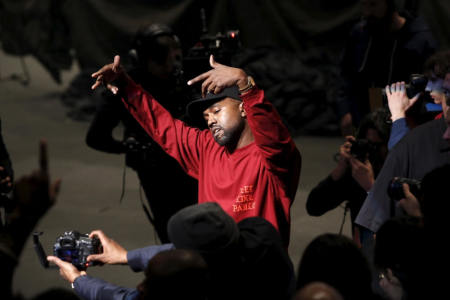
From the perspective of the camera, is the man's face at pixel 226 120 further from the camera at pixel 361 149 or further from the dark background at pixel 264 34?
the dark background at pixel 264 34

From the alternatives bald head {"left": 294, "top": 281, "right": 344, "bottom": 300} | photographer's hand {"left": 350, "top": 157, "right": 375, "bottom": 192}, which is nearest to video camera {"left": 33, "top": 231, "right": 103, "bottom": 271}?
bald head {"left": 294, "top": 281, "right": 344, "bottom": 300}

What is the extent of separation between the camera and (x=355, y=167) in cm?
342

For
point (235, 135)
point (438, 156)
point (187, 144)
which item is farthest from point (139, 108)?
point (438, 156)

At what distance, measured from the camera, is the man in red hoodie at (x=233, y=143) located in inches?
110

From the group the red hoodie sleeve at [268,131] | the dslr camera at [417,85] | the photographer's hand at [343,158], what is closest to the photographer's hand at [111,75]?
the red hoodie sleeve at [268,131]

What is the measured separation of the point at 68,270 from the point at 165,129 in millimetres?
950

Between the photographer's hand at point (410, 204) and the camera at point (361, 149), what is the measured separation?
2.39ft

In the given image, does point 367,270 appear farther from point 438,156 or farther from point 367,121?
point 367,121

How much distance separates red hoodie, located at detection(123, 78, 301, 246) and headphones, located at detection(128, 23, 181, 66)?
2.64 feet

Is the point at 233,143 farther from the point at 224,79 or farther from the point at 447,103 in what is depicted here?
the point at 447,103

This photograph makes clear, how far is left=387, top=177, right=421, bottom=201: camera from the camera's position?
8.77 ft

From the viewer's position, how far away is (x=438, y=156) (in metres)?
2.79

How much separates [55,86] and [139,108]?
7547mm

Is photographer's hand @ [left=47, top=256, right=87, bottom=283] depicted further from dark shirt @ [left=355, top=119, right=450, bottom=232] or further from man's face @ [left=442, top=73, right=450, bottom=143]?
man's face @ [left=442, top=73, right=450, bottom=143]
